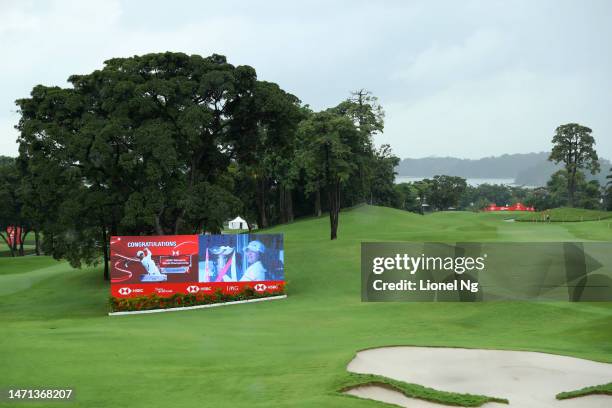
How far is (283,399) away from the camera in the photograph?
1296cm

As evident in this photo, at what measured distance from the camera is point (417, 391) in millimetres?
14195

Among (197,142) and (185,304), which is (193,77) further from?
(185,304)

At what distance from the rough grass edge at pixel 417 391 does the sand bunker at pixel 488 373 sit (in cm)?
14

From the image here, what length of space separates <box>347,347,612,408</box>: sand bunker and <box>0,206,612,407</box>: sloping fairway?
2.55ft

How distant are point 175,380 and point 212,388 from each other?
1.11 metres

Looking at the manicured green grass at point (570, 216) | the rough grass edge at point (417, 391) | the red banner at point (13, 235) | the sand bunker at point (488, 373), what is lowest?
the sand bunker at point (488, 373)

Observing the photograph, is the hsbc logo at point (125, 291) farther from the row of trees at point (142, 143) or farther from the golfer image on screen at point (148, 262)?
the row of trees at point (142, 143)

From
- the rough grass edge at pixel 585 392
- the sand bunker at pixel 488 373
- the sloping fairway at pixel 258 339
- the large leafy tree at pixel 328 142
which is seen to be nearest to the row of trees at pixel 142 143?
the large leafy tree at pixel 328 142

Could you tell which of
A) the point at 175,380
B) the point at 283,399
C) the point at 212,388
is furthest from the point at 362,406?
the point at 175,380

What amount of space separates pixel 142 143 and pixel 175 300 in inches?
405

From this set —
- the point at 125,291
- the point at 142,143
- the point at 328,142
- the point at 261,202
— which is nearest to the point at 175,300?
the point at 125,291

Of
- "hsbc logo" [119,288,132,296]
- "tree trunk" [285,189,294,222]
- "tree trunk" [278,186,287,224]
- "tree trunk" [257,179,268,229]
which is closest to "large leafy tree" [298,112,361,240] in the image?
"hsbc logo" [119,288,132,296]

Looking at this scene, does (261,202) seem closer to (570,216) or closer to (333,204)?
(333,204)

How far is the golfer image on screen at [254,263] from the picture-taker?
34.6 m
